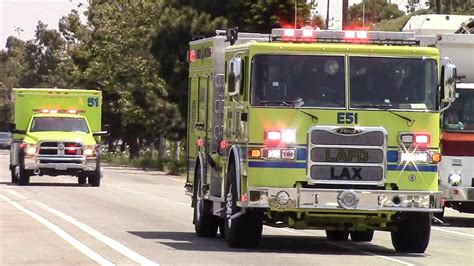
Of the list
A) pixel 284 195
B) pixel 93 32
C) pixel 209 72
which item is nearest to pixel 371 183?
pixel 284 195

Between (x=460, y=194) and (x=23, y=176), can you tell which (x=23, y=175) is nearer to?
(x=23, y=176)

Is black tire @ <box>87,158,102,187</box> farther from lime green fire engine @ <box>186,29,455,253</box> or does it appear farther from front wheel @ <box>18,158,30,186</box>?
lime green fire engine @ <box>186,29,455,253</box>

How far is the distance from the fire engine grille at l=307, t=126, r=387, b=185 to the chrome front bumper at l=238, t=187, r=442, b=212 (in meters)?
0.21

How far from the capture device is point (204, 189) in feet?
65.8

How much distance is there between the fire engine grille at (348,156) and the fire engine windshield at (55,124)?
21491 millimetres

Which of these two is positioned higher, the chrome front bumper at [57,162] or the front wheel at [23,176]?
the chrome front bumper at [57,162]

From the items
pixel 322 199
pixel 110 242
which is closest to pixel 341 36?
pixel 322 199

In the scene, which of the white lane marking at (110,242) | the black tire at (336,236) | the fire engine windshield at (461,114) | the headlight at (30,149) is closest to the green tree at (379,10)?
the headlight at (30,149)

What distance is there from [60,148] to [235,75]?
20.5 m

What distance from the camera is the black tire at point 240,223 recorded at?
1756 centimetres

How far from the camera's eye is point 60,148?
37.1m

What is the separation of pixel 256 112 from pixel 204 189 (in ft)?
10.5

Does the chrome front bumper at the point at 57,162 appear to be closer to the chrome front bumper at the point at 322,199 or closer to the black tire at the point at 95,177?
the black tire at the point at 95,177

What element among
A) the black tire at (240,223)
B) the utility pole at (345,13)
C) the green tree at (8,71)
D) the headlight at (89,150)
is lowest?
the black tire at (240,223)
